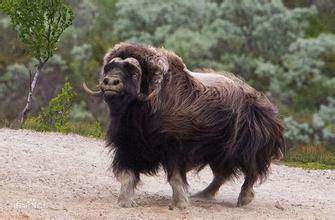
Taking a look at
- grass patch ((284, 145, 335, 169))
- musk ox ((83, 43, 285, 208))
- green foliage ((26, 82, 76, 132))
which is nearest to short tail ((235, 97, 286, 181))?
musk ox ((83, 43, 285, 208))

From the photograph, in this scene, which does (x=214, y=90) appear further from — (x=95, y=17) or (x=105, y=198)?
(x=95, y=17)

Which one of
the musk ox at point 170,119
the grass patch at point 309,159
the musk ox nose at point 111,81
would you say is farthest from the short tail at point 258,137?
the grass patch at point 309,159

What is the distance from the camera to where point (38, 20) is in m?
16.5

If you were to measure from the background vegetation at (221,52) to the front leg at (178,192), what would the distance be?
15.8 m

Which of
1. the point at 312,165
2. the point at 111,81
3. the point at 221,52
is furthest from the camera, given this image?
the point at 221,52

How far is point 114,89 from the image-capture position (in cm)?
Answer: 839

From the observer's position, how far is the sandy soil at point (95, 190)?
847cm

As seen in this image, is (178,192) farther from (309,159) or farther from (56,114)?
(56,114)

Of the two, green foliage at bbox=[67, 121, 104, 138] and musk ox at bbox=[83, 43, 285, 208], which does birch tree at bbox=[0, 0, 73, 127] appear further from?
musk ox at bbox=[83, 43, 285, 208]

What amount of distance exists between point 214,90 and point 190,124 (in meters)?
0.58

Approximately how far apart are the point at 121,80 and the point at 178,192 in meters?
1.34

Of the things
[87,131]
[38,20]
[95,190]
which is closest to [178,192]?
[95,190]

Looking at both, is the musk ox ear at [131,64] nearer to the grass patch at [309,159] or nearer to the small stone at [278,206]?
the small stone at [278,206]

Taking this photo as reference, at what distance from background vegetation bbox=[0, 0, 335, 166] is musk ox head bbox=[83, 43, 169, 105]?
1592cm
